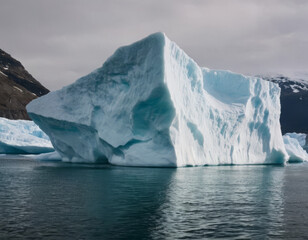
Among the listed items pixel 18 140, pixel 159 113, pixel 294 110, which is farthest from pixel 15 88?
pixel 159 113

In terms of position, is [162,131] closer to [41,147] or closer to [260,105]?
[260,105]

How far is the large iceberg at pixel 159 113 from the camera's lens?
70.8ft

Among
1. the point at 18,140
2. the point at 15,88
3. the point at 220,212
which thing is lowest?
the point at 220,212

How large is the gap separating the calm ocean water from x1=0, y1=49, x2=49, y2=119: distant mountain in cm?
7811

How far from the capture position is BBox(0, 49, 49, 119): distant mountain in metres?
87.9

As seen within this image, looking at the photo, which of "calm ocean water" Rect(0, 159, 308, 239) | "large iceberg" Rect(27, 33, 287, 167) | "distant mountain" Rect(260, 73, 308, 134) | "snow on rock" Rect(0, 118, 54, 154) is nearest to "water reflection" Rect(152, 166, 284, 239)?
"calm ocean water" Rect(0, 159, 308, 239)

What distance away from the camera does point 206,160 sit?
2495cm

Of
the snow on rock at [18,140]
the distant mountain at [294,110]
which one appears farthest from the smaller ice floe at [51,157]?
the distant mountain at [294,110]

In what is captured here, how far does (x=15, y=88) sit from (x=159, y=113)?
8631cm

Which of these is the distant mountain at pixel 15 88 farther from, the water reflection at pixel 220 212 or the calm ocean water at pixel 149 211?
the water reflection at pixel 220 212

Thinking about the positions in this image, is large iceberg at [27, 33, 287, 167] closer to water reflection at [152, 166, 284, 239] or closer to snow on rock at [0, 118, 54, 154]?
water reflection at [152, 166, 284, 239]

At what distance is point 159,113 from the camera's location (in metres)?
21.6

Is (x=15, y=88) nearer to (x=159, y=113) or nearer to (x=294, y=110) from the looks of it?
(x=294, y=110)

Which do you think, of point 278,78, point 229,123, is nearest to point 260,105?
point 229,123
